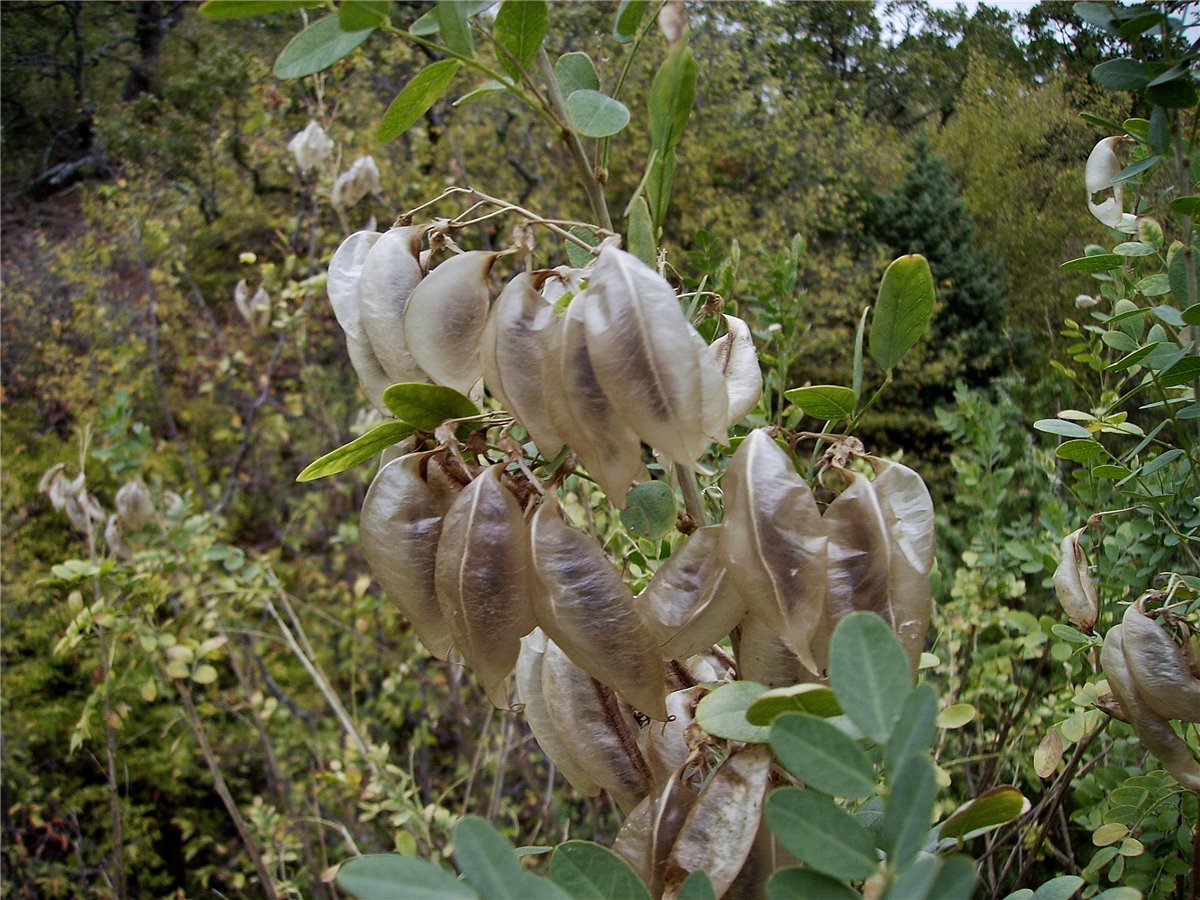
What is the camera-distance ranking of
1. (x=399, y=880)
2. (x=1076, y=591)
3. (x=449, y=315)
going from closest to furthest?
(x=399, y=880) → (x=449, y=315) → (x=1076, y=591)

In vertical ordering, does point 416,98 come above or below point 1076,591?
above

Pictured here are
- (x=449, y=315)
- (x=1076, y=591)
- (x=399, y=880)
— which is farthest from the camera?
(x=1076, y=591)

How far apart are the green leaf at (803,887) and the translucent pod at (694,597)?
0.25 ft

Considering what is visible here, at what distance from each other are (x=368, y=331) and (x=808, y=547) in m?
0.16

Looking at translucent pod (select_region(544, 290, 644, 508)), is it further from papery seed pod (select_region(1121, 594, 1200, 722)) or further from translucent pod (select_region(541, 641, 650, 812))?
papery seed pod (select_region(1121, 594, 1200, 722))

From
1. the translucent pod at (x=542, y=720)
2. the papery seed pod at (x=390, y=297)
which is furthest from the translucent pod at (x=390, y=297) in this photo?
the translucent pod at (x=542, y=720)

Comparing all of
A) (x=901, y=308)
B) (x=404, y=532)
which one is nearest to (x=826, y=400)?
(x=901, y=308)

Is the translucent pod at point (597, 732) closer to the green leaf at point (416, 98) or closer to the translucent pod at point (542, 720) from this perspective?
the translucent pod at point (542, 720)

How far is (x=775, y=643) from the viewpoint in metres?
0.27

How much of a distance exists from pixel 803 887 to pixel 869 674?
5 centimetres

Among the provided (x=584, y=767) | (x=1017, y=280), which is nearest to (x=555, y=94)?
(x=584, y=767)

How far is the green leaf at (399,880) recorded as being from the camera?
180 millimetres

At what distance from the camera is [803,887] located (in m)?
0.21

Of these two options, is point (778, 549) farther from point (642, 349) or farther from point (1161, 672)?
point (1161, 672)
